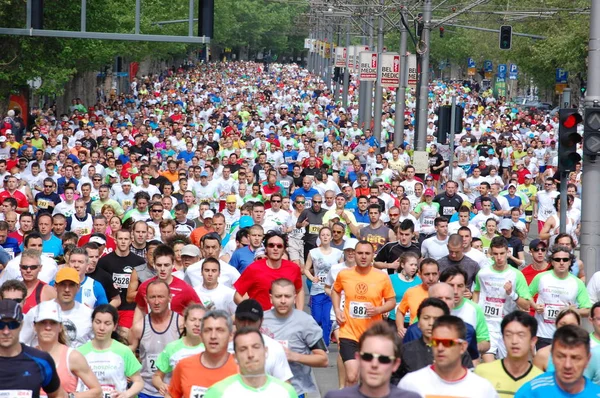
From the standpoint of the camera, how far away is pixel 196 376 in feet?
25.2

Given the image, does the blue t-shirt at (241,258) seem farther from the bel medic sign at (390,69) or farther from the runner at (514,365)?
the bel medic sign at (390,69)

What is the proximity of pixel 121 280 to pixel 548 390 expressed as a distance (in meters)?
6.50

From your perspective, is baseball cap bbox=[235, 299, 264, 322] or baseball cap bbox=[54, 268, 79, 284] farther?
baseball cap bbox=[54, 268, 79, 284]

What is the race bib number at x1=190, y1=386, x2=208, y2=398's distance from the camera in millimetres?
7617

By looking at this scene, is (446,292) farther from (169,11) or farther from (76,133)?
(169,11)

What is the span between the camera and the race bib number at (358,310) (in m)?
11.3

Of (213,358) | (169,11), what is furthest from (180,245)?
(169,11)

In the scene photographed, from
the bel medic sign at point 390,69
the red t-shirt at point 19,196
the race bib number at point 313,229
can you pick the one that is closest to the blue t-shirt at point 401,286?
the race bib number at point 313,229

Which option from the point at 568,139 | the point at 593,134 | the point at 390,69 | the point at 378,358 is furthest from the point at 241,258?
the point at 390,69

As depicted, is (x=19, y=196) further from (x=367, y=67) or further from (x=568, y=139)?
(x=367, y=67)

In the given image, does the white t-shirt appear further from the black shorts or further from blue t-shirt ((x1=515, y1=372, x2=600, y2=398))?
the black shorts

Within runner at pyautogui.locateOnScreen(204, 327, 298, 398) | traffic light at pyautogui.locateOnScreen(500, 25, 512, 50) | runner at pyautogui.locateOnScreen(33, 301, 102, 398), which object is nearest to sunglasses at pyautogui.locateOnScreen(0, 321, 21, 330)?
runner at pyautogui.locateOnScreen(33, 301, 102, 398)

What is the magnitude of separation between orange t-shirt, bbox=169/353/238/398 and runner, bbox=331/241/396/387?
3.54 metres

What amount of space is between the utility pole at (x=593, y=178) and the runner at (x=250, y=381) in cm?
747
